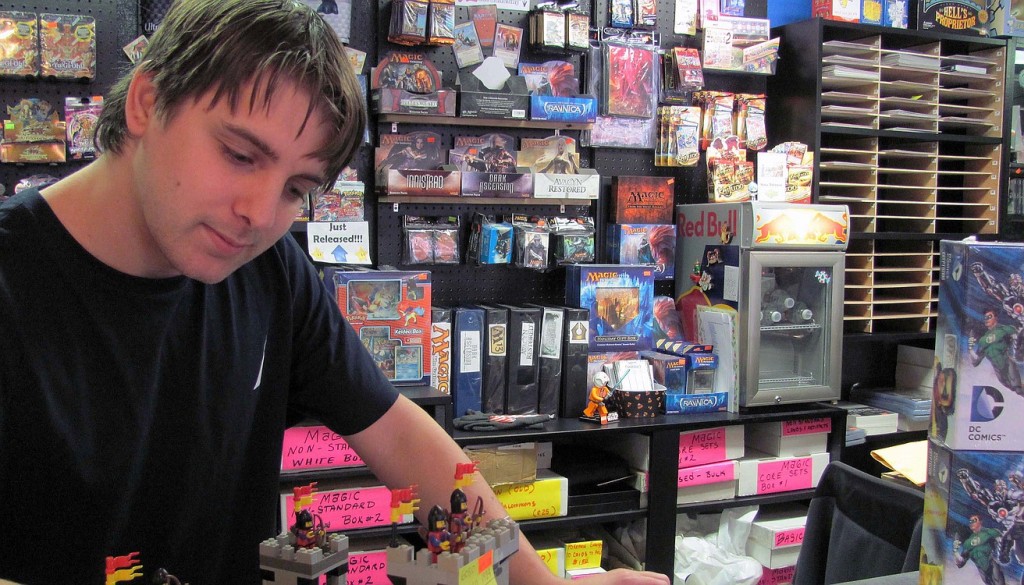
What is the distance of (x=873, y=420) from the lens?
358cm

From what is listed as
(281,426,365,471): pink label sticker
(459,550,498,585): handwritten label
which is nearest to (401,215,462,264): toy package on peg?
(281,426,365,471): pink label sticker

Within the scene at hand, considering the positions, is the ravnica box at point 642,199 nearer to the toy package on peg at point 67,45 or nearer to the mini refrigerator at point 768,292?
the mini refrigerator at point 768,292

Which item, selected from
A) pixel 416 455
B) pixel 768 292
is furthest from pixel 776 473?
pixel 416 455

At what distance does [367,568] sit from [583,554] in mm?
767

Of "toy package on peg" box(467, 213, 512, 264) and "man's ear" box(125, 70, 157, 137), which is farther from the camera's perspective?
"toy package on peg" box(467, 213, 512, 264)

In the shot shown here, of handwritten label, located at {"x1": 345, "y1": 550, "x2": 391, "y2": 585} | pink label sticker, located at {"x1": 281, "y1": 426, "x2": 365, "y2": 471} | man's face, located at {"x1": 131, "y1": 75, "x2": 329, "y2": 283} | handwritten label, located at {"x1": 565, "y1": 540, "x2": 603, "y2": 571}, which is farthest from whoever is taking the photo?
handwritten label, located at {"x1": 565, "y1": 540, "x2": 603, "y2": 571}

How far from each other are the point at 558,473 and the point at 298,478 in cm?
91

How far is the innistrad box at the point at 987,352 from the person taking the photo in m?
1.34

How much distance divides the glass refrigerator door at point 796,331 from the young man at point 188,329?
6.96 ft

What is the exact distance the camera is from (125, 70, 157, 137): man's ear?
1.04 meters

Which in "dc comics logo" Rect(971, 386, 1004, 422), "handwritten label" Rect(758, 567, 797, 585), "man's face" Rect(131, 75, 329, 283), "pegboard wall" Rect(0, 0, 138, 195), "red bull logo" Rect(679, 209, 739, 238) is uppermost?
"pegboard wall" Rect(0, 0, 138, 195)

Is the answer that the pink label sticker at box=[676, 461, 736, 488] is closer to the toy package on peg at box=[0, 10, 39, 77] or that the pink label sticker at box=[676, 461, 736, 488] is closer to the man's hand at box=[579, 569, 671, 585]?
the man's hand at box=[579, 569, 671, 585]

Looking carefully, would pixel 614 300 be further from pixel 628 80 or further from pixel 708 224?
pixel 628 80

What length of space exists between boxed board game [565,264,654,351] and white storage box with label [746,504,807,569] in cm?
82
